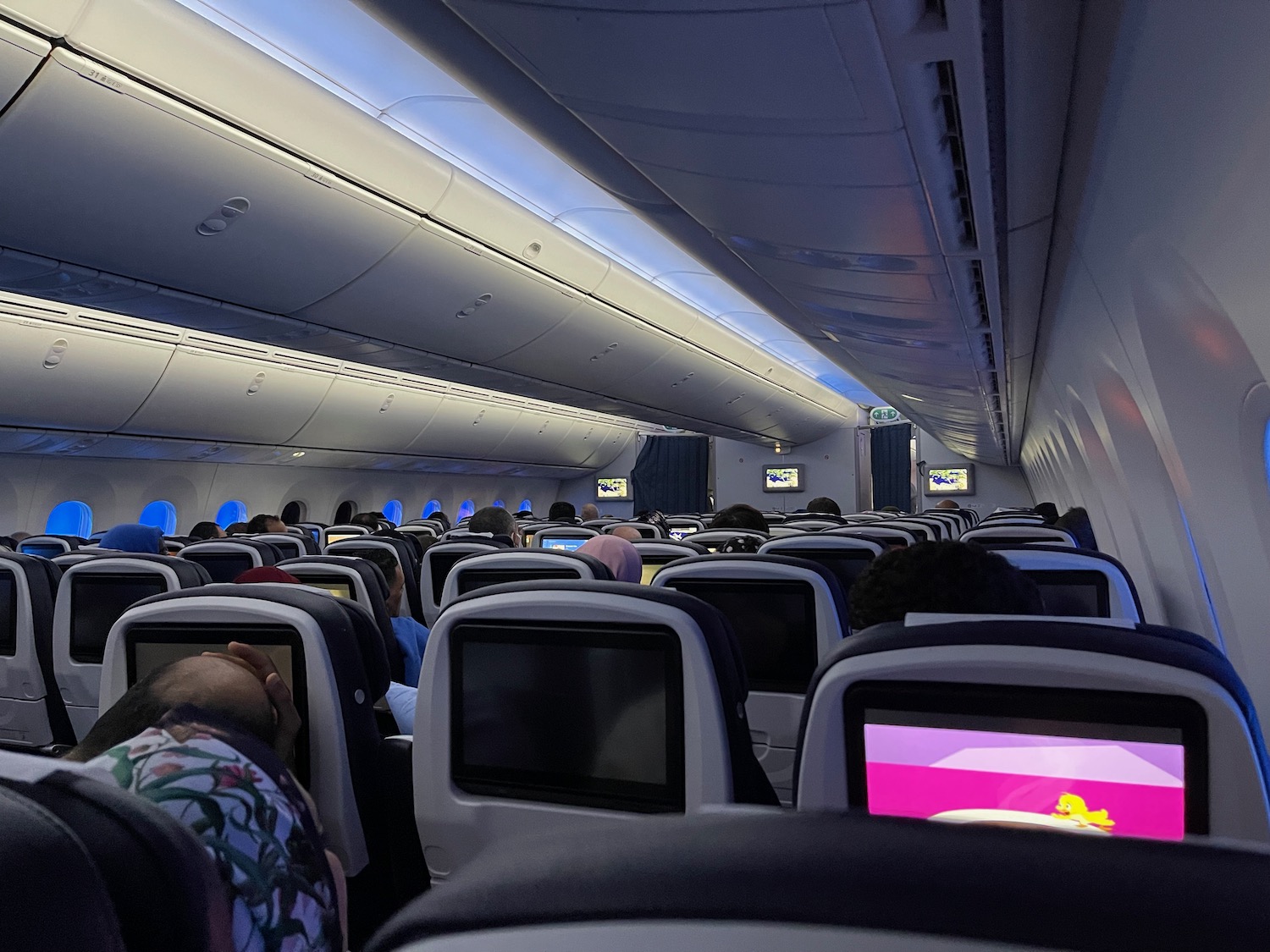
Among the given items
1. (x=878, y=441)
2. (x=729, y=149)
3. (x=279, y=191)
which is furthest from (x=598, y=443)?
(x=729, y=149)

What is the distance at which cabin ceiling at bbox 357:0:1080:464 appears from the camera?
9.54 feet

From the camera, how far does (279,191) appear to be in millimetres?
5688

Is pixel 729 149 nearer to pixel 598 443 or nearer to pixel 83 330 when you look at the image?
pixel 83 330

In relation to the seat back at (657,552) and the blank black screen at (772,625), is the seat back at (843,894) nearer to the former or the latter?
the blank black screen at (772,625)

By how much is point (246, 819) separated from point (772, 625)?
275cm

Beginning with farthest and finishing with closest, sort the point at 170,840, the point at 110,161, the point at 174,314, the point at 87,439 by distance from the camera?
the point at 87,439
the point at 174,314
the point at 110,161
the point at 170,840

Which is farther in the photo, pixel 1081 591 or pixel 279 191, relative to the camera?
pixel 279 191

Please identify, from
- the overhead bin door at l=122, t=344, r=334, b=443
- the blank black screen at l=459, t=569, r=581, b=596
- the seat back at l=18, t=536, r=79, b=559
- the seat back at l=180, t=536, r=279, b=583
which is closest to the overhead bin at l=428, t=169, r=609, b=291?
the seat back at l=180, t=536, r=279, b=583

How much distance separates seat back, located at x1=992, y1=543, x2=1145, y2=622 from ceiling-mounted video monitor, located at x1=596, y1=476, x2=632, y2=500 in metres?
23.7

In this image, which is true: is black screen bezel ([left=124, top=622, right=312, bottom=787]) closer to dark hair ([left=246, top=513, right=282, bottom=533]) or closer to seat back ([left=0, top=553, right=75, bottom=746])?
seat back ([left=0, top=553, right=75, bottom=746])

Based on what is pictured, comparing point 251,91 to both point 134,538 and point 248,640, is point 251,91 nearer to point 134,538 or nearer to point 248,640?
point 134,538

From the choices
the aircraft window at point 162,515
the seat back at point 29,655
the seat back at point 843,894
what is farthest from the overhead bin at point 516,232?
the aircraft window at point 162,515

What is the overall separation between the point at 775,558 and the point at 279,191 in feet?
12.7

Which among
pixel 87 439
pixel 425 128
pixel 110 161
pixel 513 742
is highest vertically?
pixel 425 128
